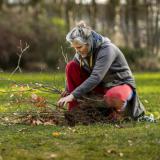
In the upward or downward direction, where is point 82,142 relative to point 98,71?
downward

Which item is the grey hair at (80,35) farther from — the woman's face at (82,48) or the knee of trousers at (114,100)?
the knee of trousers at (114,100)

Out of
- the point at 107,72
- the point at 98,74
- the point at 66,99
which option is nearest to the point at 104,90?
the point at 107,72

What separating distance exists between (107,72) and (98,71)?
12.0 inches

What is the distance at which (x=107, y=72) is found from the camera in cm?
829

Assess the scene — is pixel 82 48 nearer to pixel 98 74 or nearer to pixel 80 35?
pixel 80 35

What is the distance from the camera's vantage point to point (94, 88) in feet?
27.5

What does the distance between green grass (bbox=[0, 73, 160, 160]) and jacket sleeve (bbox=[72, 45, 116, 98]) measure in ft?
1.41

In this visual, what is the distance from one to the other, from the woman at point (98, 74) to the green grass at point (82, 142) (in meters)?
0.36

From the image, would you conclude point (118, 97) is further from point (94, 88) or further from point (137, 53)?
point (137, 53)

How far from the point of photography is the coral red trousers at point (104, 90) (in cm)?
812

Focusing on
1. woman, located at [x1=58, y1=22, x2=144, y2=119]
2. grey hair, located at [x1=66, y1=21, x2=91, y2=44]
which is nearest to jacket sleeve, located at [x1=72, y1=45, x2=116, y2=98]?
woman, located at [x1=58, y1=22, x2=144, y2=119]

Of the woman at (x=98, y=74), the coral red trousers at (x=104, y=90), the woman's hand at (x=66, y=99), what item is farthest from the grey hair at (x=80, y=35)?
the woman's hand at (x=66, y=99)

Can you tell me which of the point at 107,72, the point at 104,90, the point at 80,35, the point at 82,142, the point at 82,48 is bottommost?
the point at 82,142

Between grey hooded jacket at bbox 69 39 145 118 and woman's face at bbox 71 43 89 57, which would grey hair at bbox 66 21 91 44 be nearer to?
woman's face at bbox 71 43 89 57
